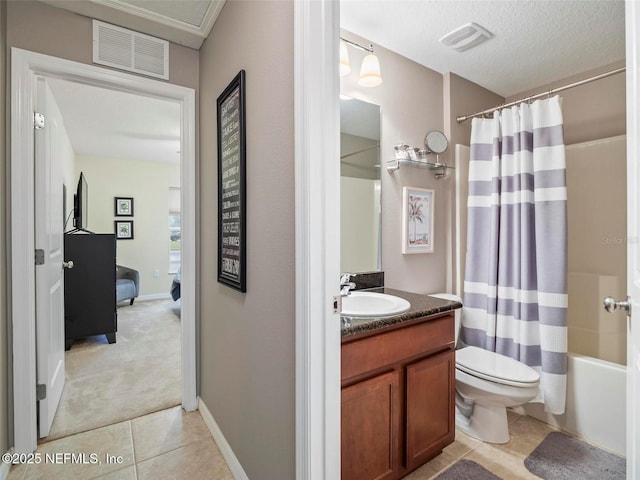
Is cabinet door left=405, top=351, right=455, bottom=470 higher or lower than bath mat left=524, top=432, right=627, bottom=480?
higher

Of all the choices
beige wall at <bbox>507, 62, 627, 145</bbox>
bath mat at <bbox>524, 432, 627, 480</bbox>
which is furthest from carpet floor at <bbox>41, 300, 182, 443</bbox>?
beige wall at <bbox>507, 62, 627, 145</bbox>

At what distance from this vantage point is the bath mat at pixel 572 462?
63.0 inches

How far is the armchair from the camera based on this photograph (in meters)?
4.62

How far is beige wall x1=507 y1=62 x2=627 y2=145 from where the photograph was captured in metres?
2.35

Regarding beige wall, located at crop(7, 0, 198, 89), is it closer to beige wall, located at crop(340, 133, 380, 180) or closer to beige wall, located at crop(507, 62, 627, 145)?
beige wall, located at crop(340, 133, 380, 180)

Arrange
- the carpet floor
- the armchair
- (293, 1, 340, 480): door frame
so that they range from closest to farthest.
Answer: (293, 1, 340, 480): door frame
the carpet floor
the armchair

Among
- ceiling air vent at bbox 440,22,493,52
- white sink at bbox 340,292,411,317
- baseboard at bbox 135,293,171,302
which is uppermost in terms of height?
ceiling air vent at bbox 440,22,493,52

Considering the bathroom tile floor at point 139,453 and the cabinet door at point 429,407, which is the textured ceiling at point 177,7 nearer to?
the cabinet door at point 429,407

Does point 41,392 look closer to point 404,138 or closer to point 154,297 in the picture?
point 404,138

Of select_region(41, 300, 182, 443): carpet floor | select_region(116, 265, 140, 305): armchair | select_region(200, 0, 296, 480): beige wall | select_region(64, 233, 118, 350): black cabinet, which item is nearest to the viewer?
select_region(200, 0, 296, 480): beige wall

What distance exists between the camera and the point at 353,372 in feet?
4.10

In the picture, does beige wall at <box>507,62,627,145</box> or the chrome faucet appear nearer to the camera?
the chrome faucet

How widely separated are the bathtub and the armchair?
499cm

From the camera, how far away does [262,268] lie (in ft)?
4.21
